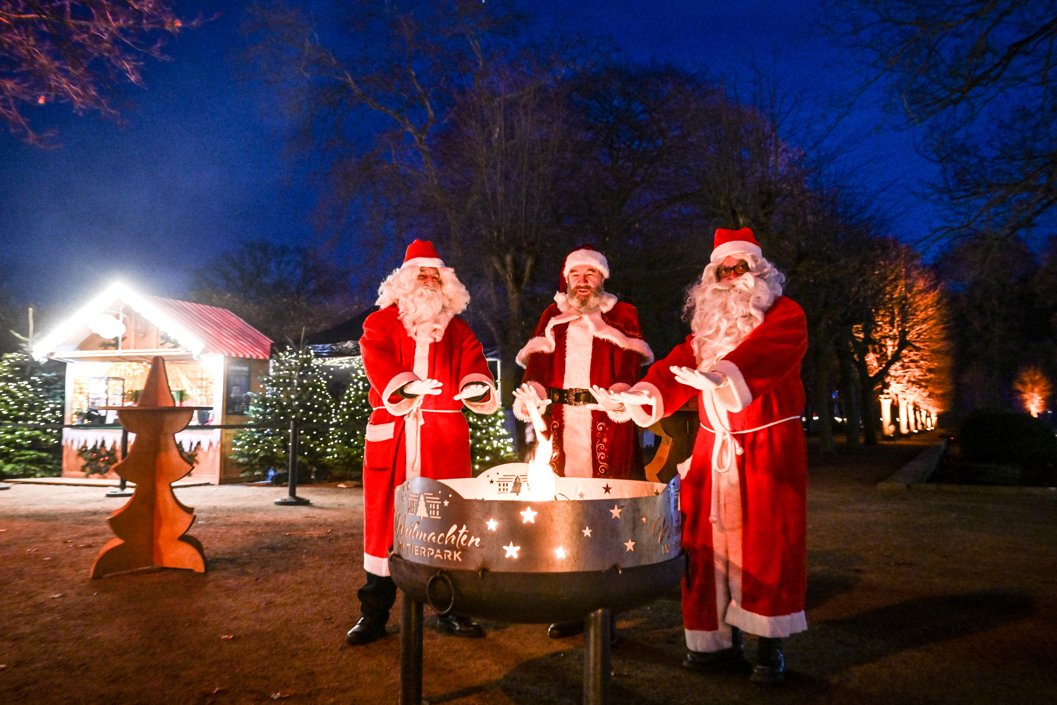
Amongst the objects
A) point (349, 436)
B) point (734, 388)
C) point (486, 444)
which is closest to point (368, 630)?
point (734, 388)

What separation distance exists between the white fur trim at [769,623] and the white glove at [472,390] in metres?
1.46

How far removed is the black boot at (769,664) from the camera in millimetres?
2848

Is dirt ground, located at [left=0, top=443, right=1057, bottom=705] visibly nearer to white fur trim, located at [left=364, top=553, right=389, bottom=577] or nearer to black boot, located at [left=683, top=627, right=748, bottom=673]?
black boot, located at [left=683, top=627, right=748, bottom=673]

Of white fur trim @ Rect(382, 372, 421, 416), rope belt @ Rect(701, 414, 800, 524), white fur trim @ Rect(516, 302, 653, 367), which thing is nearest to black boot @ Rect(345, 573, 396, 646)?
white fur trim @ Rect(382, 372, 421, 416)

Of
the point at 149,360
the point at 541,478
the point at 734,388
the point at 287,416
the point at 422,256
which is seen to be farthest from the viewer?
the point at 149,360

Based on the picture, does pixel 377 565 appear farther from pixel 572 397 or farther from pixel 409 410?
pixel 572 397

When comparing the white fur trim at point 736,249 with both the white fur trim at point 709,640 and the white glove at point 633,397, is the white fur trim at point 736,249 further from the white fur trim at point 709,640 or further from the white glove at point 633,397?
the white fur trim at point 709,640

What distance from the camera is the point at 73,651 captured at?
10.7ft

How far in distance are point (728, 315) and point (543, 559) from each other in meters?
1.52

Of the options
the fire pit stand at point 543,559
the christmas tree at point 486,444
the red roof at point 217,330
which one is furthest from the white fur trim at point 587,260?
the red roof at point 217,330

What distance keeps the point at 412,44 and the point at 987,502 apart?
13.0 meters

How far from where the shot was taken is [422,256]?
12.8 ft

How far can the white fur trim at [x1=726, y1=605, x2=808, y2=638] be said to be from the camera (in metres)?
2.79

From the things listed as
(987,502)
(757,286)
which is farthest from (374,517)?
(987,502)
